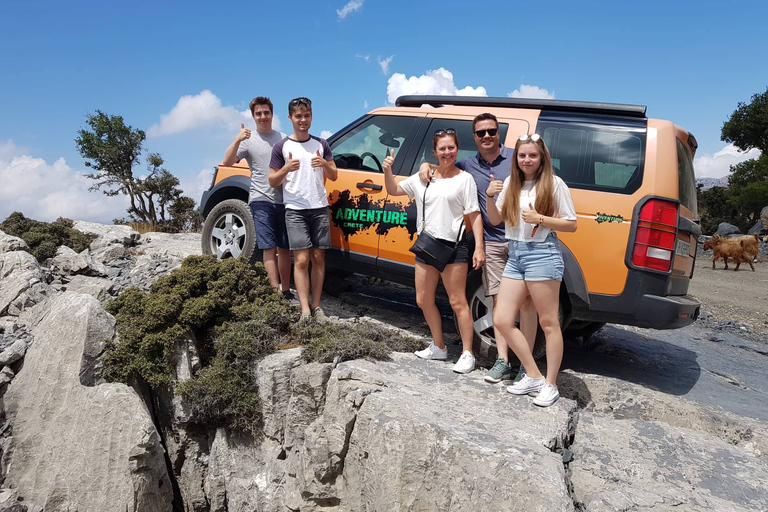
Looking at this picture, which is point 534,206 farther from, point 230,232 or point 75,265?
point 75,265

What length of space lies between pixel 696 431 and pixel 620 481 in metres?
1.13

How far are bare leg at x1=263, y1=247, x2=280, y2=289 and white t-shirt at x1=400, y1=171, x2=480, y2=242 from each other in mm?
1966

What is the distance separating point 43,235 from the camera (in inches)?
342

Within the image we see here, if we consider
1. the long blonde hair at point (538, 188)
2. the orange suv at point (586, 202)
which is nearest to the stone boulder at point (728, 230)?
the orange suv at point (586, 202)

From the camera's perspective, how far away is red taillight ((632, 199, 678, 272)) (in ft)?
12.7

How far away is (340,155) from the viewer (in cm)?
549

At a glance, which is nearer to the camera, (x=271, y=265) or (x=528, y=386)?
(x=528, y=386)

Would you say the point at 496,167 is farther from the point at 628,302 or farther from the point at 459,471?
the point at 459,471

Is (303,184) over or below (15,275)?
over

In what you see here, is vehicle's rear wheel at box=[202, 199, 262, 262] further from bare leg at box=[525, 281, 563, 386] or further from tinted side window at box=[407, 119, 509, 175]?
bare leg at box=[525, 281, 563, 386]

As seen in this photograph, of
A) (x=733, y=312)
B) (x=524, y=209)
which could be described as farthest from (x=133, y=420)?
(x=733, y=312)

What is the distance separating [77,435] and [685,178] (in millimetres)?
5764

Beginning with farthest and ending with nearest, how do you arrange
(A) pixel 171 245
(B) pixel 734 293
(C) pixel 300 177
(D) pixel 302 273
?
(B) pixel 734 293
(A) pixel 171 245
(D) pixel 302 273
(C) pixel 300 177

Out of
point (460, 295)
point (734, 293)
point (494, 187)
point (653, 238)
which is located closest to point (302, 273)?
point (460, 295)
